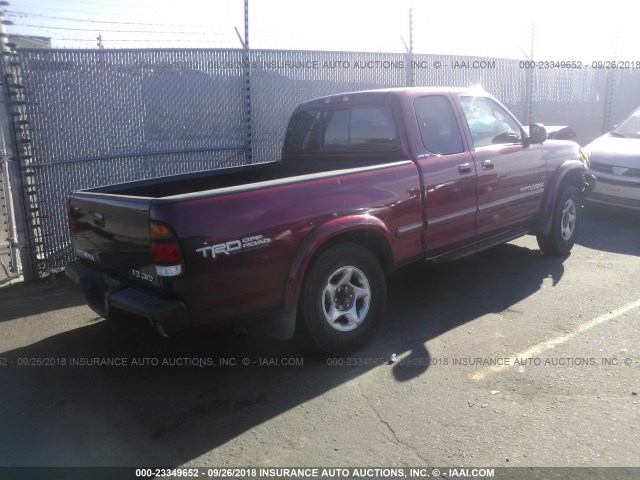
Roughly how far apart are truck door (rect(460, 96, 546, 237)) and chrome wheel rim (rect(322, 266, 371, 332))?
164 centimetres

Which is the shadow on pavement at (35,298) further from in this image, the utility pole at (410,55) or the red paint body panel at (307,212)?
the utility pole at (410,55)

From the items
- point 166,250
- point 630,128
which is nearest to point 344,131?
point 166,250

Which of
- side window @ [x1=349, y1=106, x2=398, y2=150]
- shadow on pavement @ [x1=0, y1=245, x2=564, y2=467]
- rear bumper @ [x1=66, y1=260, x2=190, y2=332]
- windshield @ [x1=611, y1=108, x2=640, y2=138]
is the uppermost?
side window @ [x1=349, y1=106, x2=398, y2=150]

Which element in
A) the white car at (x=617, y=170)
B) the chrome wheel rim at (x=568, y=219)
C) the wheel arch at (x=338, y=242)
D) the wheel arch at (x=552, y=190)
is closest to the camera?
the wheel arch at (x=338, y=242)

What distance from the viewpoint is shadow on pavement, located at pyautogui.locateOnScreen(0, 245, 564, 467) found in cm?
335

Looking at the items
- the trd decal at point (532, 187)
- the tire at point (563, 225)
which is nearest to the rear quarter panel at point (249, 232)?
the trd decal at point (532, 187)

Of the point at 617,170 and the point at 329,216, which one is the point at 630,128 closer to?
the point at 617,170

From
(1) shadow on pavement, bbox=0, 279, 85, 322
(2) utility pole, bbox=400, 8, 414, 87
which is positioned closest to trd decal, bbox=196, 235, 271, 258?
(1) shadow on pavement, bbox=0, 279, 85, 322

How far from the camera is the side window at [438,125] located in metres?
5.08

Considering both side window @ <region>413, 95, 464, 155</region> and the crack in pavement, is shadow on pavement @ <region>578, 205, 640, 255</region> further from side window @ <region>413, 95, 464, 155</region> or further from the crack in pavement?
the crack in pavement

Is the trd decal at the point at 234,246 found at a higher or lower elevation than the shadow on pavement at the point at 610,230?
higher

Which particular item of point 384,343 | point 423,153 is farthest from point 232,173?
point 384,343

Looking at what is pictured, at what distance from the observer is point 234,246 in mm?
3572

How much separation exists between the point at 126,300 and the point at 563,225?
5.16 meters
